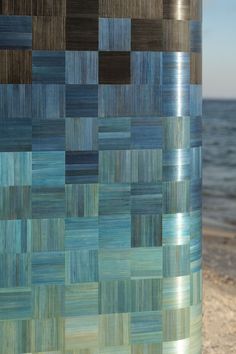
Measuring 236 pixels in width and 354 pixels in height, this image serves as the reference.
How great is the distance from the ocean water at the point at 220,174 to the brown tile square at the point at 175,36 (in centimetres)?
922

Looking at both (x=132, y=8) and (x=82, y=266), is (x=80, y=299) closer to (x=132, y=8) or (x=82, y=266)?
(x=82, y=266)

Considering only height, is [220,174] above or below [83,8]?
below

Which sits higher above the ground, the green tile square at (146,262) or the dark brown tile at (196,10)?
the dark brown tile at (196,10)

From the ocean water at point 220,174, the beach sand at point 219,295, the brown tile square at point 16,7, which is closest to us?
the brown tile square at point 16,7

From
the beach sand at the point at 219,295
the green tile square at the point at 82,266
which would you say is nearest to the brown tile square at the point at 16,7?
the green tile square at the point at 82,266

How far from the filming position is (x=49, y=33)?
1290 millimetres

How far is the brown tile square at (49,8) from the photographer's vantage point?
1.29 metres

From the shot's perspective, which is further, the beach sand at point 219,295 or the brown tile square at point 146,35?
the beach sand at point 219,295

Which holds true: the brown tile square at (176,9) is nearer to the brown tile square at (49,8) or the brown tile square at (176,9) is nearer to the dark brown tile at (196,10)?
the dark brown tile at (196,10)

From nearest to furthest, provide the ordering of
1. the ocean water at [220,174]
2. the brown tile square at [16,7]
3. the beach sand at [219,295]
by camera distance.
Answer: the brown tile square at [16,7]
the beach sand at [219,295]
the ocean water at [220,174]

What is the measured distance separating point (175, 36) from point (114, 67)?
123 mm

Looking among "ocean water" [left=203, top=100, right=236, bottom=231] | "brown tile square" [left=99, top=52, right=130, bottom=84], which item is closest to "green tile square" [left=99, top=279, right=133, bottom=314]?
"brown tile square" [left=99, top=52, right=130, bottom=84]

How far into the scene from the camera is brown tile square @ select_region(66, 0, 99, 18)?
4.22 ft

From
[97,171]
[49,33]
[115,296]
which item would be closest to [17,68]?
[49,33]
